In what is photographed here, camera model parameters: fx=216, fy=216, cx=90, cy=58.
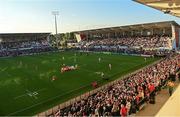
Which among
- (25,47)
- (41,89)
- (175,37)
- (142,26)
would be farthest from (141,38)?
(41,89)

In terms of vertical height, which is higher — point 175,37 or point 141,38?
point 175,37

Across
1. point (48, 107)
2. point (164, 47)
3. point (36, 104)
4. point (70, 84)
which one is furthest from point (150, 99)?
point (164, 47)

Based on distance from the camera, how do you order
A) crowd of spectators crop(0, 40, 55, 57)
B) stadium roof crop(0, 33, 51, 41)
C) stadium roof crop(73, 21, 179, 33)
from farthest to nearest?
stadium roof crop(0, 33, 51, 41) < crowd of spectators crop(0, 40, 55, 57) < stadium roof crop(73, 21, 179, 33)

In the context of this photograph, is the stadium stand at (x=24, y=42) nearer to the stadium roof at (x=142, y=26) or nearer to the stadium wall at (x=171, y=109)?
the stadium roof at (x=142, y=26)

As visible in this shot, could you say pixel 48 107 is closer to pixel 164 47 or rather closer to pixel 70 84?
pixel 70 84

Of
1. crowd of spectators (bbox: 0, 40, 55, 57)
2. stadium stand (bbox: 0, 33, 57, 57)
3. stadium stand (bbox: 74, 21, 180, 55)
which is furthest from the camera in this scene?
stadium stand (bbox: 0, 33, 57, 57)

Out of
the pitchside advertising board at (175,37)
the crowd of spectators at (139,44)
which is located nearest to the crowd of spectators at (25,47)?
the crowd of spectators at (139,44)

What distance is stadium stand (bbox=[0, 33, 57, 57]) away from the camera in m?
81.6

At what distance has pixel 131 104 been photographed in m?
14.2

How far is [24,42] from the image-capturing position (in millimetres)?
92250

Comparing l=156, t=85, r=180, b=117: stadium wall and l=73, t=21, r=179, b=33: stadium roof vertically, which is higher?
A: l=73, t=21, r=179, b=33: stadium roof

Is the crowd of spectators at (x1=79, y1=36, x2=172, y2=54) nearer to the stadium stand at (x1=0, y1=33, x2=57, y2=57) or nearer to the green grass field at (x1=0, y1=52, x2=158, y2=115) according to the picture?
the stadium stand at (x1=0, y1=33, x2=57, y2=57)

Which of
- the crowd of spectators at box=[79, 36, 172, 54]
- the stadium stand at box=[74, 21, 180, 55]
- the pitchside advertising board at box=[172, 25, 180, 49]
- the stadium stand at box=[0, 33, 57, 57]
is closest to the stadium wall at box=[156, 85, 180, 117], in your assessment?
the stadium stand at box=[74, 21, 180, 55]

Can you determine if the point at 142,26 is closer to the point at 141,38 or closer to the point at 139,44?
the point at 141,38
